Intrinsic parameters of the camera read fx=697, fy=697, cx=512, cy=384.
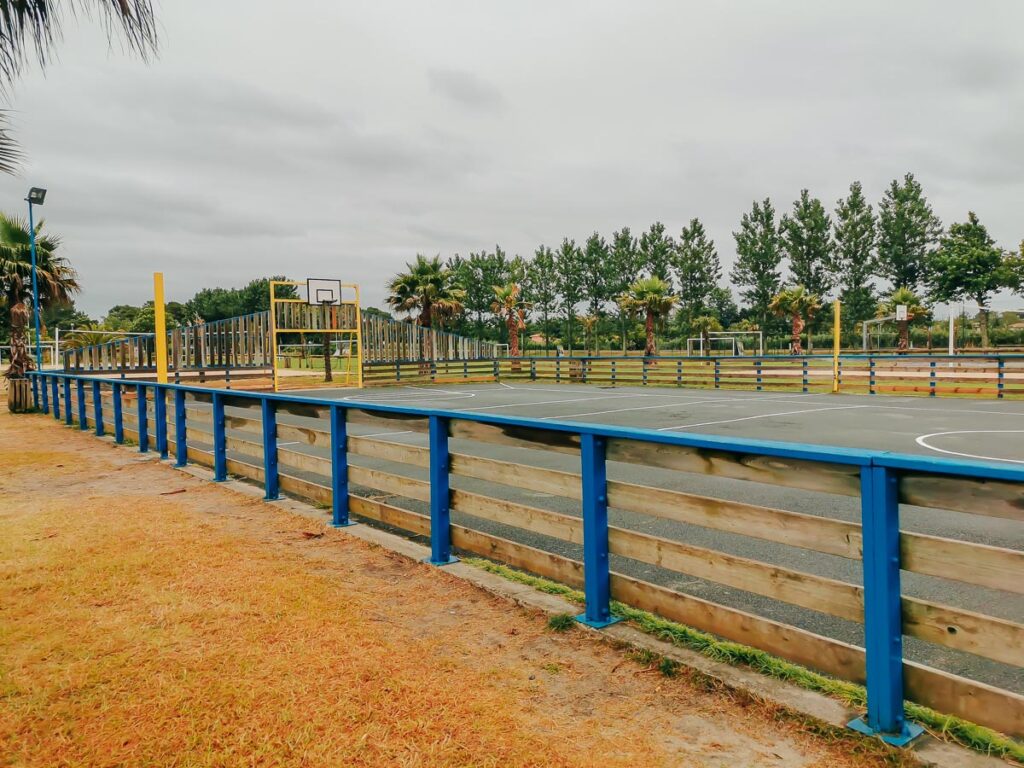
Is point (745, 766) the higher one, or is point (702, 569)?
point (702, 569)

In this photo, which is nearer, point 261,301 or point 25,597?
point 25,597

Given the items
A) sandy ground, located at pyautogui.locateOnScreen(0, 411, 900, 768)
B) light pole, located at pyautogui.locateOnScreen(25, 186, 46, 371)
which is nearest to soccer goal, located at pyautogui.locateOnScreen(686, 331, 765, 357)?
light pole, located at pyautogui.locateOnScreen(25, 186, 46, 371)

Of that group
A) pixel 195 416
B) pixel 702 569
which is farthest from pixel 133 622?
pixel 195 416

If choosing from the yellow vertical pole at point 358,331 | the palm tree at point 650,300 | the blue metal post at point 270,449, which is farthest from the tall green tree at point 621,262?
the blue metal post at point 270,449

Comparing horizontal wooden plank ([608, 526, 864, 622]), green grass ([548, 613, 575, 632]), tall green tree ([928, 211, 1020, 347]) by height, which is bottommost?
green grass ([548, 613, 575, 632])

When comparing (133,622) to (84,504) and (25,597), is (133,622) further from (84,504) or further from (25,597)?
(84,504)

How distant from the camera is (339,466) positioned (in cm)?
581

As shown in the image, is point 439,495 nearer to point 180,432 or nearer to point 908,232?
point 180,432

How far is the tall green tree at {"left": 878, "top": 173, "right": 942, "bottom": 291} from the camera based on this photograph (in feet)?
212

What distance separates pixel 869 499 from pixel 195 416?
8.42 meters

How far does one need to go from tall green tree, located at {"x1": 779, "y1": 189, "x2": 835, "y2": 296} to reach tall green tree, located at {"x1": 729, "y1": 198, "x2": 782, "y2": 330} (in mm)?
2070

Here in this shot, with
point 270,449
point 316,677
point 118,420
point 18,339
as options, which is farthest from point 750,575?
point 18,339

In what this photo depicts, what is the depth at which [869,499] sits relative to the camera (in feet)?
8.21

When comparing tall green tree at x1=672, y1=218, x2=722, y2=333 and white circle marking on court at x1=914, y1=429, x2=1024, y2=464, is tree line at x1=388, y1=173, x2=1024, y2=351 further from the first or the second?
white circle marking on court at x1=914, y1=429, x2=1024, y2=464
